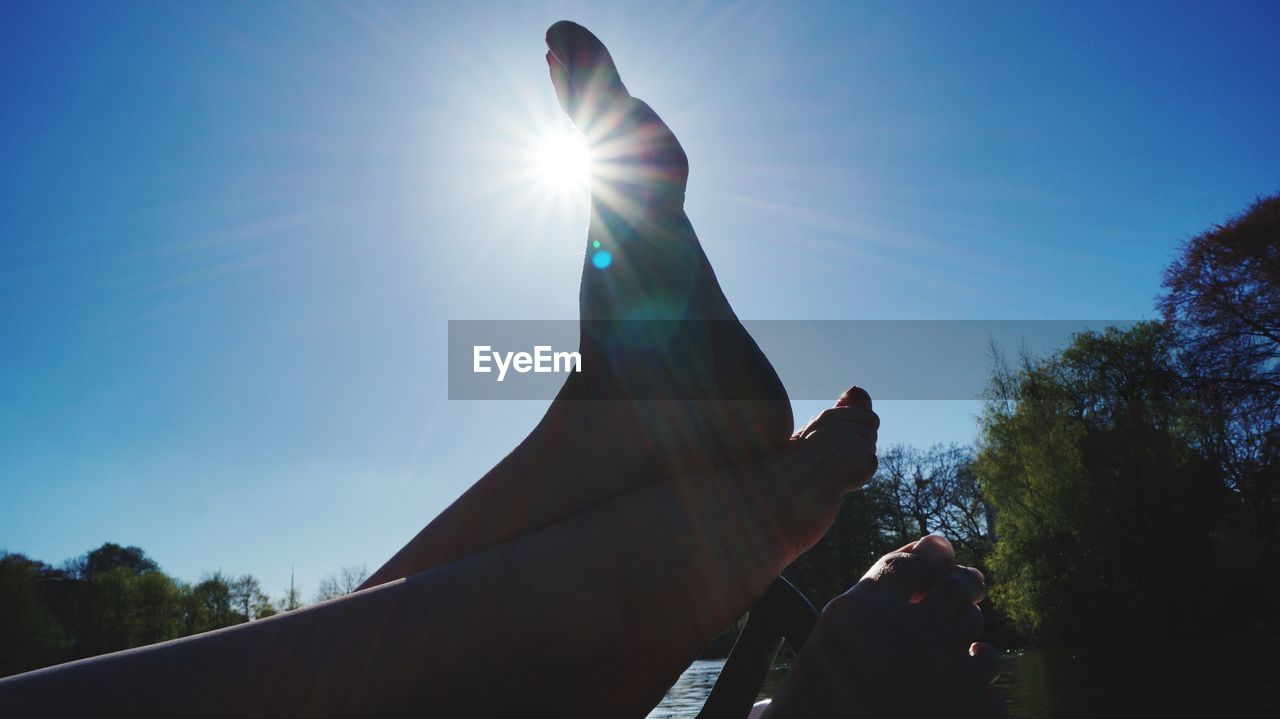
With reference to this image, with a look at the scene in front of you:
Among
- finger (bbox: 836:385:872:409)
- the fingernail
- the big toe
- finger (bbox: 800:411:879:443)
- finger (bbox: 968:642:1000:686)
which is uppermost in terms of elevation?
the big toe

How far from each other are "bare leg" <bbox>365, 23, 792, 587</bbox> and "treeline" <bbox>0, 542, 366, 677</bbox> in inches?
794

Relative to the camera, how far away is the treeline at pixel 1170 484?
42.3 feet

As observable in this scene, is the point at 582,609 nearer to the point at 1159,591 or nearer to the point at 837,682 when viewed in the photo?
the point at 837,682

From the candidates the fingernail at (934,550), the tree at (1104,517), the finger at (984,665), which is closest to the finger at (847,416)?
the fingernail at (934,550)

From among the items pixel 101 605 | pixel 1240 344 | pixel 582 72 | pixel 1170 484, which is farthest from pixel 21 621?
pixel 1240 344

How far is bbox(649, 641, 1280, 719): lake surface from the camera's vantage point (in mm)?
4879

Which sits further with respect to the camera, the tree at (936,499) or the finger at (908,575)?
the tree at (936,499)

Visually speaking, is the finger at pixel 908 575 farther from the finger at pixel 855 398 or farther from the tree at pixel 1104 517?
the tree at pixel 1104 517

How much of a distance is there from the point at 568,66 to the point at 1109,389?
1951 centimetres

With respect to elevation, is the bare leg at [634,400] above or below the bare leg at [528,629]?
above

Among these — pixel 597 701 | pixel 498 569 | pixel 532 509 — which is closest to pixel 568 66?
pixel 532 509

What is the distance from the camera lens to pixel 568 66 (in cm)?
123

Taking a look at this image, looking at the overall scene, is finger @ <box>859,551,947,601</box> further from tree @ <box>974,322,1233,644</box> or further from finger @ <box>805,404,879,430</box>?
tree @ <box>974,322,1233,644</box>

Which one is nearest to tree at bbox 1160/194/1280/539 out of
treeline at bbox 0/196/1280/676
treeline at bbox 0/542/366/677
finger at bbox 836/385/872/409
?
treeline at bbox 0/196/1280/676
